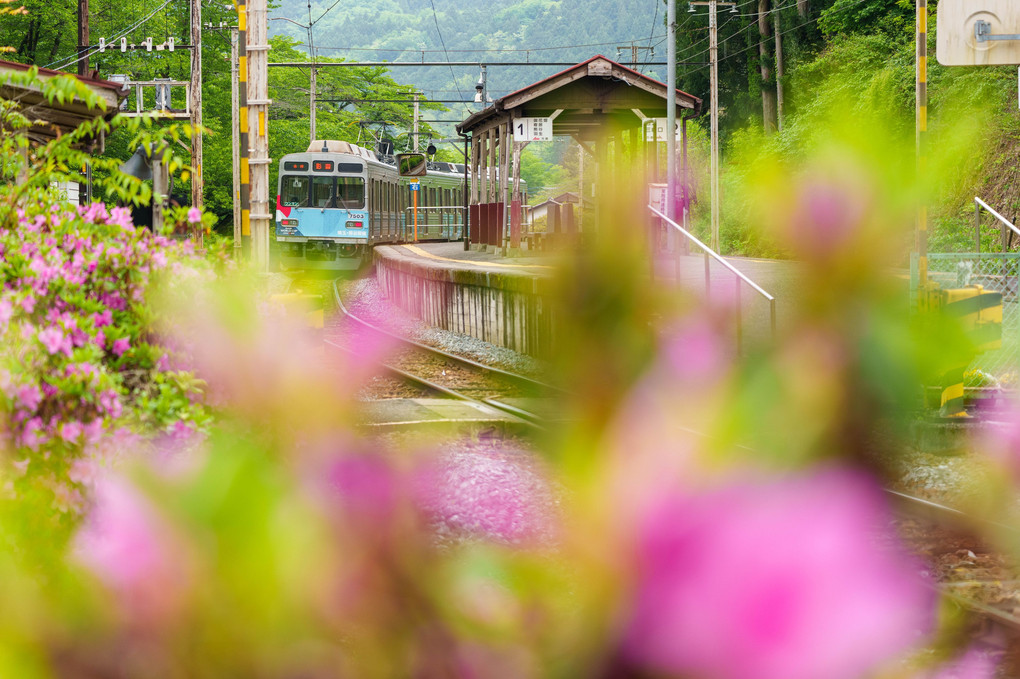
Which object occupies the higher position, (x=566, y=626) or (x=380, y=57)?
(x=380, y=57)

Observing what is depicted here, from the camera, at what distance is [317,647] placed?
754 mm

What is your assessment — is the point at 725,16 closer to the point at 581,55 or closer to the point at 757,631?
the point at 757,631

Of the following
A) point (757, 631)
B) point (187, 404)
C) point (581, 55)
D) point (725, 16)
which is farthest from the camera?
point (581, 55)

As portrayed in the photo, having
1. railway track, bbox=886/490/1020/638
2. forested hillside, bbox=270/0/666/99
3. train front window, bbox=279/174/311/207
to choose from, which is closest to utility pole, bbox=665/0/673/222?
train front window, bbox=279/174/311/207

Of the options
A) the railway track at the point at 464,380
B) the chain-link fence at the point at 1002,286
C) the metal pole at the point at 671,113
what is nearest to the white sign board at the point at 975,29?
the chain-link fence at the point at 1002,286

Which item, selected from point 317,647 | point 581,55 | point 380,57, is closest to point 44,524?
point 317,647

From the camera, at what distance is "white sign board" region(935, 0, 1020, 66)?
7363 mm

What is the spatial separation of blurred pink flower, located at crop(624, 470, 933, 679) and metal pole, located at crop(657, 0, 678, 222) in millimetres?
18905

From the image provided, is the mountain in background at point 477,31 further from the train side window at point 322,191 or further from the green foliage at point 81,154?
the green foliage at point 81,154

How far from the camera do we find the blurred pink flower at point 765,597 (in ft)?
2.02

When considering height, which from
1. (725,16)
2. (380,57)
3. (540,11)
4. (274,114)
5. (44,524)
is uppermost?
(540,11)

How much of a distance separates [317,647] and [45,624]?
23cm

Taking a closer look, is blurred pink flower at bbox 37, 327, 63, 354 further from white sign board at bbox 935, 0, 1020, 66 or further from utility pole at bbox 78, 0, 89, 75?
utility pole at bbox 78, 0, 89, 75

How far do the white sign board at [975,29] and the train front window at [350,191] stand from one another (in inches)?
694
